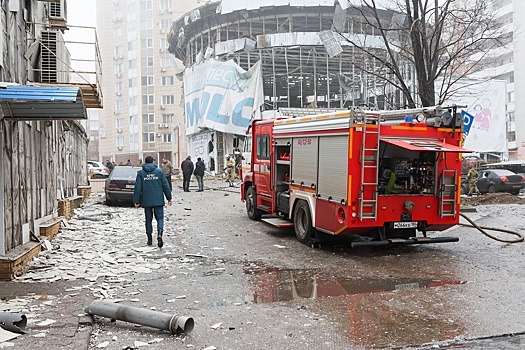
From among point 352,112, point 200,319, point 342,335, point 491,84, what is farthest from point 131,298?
point 491,84

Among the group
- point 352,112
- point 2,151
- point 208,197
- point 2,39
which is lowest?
point 208,197

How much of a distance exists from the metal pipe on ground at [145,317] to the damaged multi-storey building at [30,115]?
2.56 meters

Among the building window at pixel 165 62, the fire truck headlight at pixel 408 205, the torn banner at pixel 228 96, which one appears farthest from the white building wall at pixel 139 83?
the fire truck headlight at pixel 408 205

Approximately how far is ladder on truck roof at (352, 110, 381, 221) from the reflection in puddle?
5.25ft

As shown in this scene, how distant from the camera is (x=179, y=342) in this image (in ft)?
17.8

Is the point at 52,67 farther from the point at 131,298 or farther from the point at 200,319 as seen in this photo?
the point at 200,319

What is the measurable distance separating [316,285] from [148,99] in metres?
76.1

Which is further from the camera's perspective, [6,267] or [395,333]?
[6,267]

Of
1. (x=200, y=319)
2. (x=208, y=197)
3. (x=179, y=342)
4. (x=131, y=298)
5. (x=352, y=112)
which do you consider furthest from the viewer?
(x=208, y=197)

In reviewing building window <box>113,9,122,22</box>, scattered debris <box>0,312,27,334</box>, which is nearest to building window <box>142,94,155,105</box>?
building window <box>113,9,122,22</box>

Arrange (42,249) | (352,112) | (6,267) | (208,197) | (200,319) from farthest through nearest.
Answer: (208,197) → (42,249) → (352,112) → (6,267) → (200,319)

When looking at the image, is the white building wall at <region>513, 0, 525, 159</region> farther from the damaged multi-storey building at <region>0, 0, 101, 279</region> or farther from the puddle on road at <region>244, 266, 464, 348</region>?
the puddle on road at <region>244, 266, 464, 348</region>

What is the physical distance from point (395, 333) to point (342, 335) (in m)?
0.56

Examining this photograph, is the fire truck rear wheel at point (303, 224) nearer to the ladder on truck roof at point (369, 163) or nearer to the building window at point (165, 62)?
the ladder on truck roof at point (369, 163)
